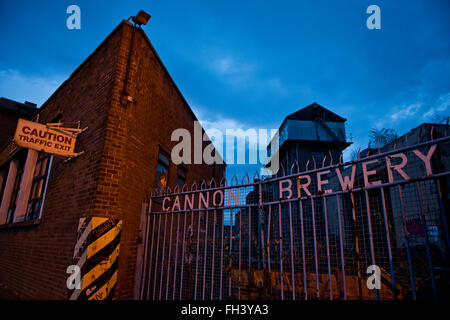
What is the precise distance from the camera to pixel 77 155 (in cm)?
536

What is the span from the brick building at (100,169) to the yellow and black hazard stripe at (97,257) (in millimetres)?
201

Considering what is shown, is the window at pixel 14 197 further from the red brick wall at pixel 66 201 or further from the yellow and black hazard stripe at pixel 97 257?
the yellow and black hazard stripe at pixel 97 257

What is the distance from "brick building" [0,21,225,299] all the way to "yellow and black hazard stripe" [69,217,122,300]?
0.20 metres

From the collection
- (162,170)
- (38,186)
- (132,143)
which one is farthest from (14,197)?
(132,143)

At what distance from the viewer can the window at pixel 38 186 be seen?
676 cm

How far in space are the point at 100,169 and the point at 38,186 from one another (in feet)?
13.9

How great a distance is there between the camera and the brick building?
477 cm

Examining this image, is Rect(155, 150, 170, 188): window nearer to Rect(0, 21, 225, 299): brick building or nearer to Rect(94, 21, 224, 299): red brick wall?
Rect(0, 21, 225, 299): brick building

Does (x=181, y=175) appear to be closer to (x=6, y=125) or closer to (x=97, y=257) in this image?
(x=97, y=257)

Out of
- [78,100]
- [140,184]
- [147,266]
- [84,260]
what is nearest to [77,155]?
[140,184]

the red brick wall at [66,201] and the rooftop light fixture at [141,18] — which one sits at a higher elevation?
the rooftop light fixture at [141,18]

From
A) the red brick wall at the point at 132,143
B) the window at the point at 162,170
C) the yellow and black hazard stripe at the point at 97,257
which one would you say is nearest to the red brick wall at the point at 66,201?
the red brick wall at the point at 132,143

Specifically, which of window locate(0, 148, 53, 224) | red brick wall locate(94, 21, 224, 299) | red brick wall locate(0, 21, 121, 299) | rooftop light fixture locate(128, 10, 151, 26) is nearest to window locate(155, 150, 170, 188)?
red brick wall locate(94, 21, 224, 299)
